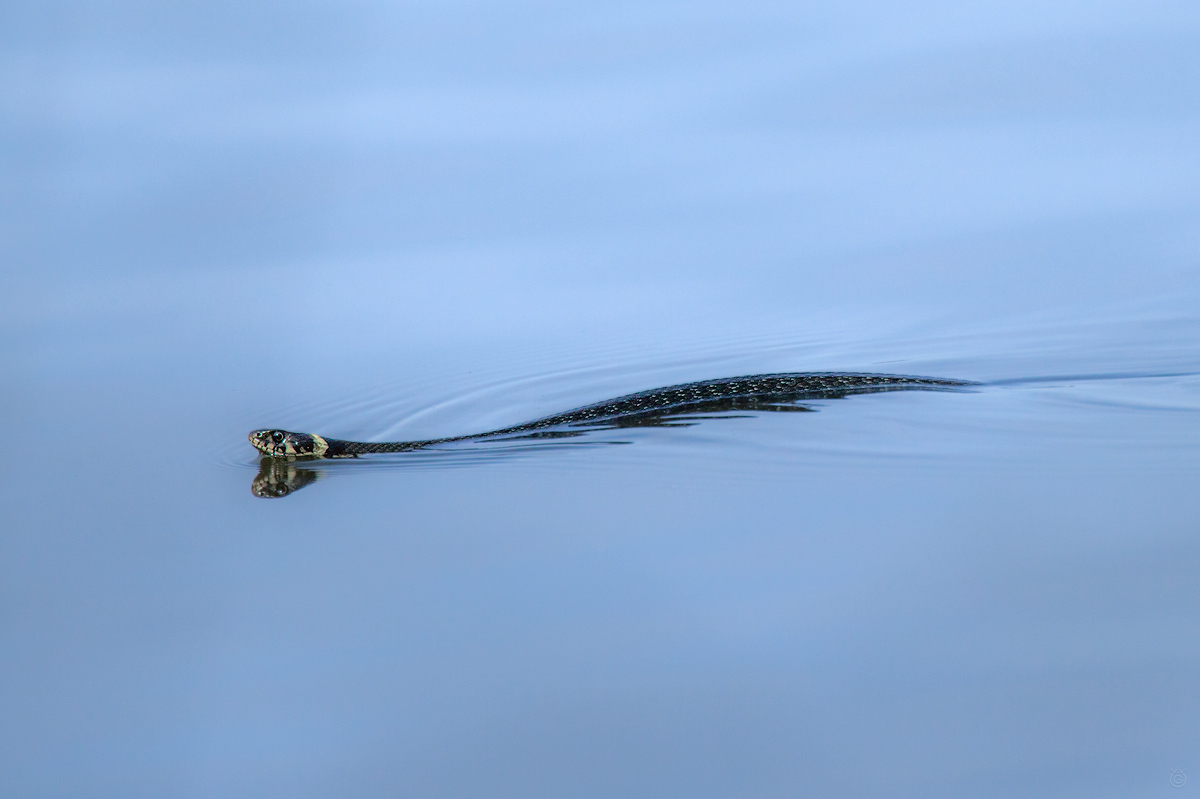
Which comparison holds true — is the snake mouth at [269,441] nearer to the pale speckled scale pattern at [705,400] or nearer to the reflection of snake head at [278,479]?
the reflection of snake head at [278,479]

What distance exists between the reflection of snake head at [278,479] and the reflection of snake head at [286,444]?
0.11 metres

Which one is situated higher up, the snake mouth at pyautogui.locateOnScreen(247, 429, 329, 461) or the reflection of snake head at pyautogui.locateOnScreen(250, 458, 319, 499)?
the snake mouth at pyautogui.locateOnScreen(247, 429, 329, 461)

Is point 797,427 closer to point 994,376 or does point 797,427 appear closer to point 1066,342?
point 994,376

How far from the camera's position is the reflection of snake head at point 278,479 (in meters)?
11.5

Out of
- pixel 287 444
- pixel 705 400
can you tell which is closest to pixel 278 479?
pixel 287 444

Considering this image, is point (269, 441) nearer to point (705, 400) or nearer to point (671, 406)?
point (671, 406)

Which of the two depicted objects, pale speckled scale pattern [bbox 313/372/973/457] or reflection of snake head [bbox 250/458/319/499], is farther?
pale speckled scale pattern [bbox 313/372/973/457]

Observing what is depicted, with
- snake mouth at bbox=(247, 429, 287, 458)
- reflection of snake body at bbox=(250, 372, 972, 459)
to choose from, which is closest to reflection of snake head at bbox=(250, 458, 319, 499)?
snake mouth at bbox=(247, 429, 287, 458)

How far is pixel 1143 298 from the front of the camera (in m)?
15.1

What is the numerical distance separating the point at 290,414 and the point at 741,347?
4.75 m

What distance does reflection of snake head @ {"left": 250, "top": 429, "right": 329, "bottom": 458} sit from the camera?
Answer: 1259cm

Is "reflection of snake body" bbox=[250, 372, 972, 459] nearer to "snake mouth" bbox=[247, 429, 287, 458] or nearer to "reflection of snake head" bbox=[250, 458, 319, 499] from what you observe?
"snake mouth" bbox=[247, 429, 287, 458]

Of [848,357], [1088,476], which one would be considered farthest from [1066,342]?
[1088,476]

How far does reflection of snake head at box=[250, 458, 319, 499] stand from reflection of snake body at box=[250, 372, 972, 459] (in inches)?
10.0
